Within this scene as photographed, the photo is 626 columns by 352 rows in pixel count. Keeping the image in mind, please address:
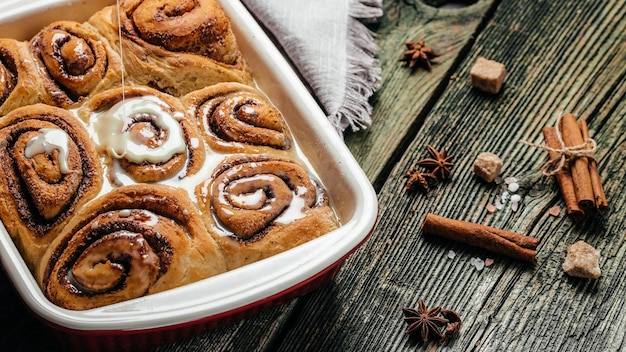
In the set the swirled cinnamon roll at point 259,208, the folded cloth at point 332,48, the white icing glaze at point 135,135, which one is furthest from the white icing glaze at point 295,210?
the folded cloth at point 332,48

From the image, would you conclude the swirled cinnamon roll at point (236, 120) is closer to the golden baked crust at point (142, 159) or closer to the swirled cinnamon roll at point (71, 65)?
the golden baked crust at point (142, 159)

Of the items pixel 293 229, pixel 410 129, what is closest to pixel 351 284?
pixel 293 229

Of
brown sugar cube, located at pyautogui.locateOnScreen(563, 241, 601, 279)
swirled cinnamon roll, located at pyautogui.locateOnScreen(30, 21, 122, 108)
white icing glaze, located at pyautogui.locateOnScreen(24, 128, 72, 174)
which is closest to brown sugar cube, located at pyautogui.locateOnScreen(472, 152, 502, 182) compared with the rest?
brown sugar cube, located at pyautogui.locateOnScreen(563, 241, 601, 279)

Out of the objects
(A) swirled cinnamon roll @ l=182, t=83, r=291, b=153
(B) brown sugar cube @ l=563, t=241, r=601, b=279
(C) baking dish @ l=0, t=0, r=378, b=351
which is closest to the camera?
(C) baking dish @ l=0, t=0, r=378, b=351

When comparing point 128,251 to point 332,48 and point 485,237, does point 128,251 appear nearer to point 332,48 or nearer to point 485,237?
point 485,237

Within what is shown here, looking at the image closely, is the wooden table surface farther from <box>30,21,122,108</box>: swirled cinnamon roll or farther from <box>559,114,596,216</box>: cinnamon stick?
<box>30,21,122,108</box>: swirled cinnamon roll

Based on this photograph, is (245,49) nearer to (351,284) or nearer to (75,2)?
(75,2)
